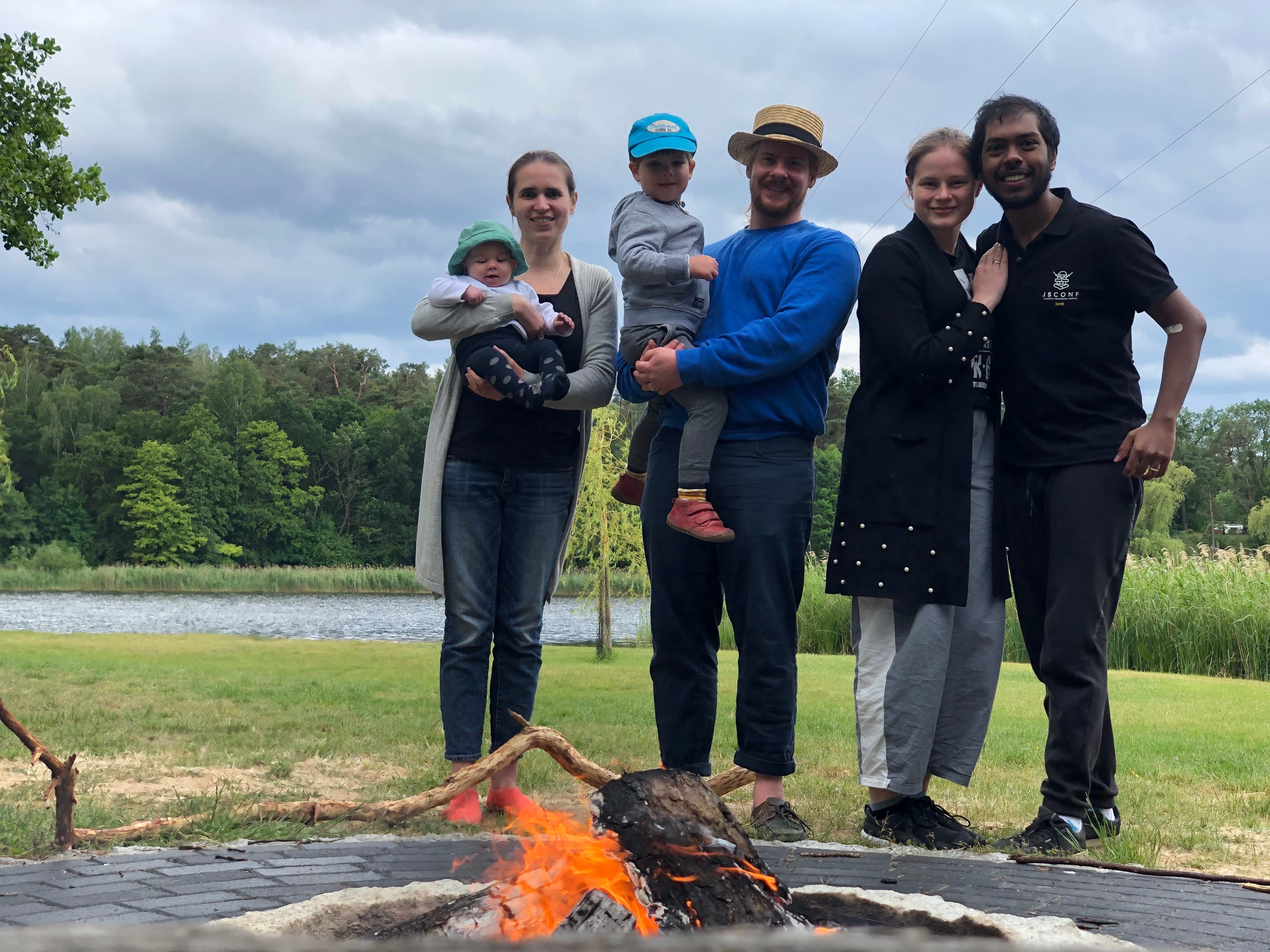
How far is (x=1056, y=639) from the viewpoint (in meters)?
3.19

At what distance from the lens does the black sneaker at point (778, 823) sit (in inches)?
127

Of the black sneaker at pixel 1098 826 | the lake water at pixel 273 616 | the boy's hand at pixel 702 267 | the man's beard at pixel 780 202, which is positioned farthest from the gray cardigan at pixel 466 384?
the lake water at pixel 273 616

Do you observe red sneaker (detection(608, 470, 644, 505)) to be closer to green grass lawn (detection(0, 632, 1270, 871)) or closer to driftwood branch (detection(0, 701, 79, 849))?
green grass lawn (detection(0, 632, 1270, 871))

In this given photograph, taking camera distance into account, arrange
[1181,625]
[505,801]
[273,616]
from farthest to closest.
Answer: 1. [273,616]
2. [1181,625]
3. [505,801]

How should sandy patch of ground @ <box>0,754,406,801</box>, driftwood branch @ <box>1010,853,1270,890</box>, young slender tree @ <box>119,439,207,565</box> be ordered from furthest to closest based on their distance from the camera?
1. young slender tree @ <box>119,439,207,565</box>
2. sandy patch of ground @ <box>0,754,406,801</box>
3. driftwood branch @ <box>1010,853,1270,890</box>

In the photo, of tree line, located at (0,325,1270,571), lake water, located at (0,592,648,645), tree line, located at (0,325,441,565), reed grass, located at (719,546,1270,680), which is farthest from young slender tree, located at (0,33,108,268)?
tree line, located at (0,325,441,565)

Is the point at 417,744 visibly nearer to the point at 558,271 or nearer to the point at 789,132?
the point at 558,271

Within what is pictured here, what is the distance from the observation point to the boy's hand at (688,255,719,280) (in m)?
3.35

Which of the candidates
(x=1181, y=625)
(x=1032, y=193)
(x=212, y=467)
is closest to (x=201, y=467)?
(x=212, y=467)

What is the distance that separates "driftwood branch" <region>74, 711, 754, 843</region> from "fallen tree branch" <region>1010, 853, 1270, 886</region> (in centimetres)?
84

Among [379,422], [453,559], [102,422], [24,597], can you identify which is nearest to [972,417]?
[453,559]

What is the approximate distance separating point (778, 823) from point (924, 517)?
1.05 m

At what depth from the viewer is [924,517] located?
127 inches

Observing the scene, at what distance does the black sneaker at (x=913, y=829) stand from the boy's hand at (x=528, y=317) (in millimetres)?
1922
